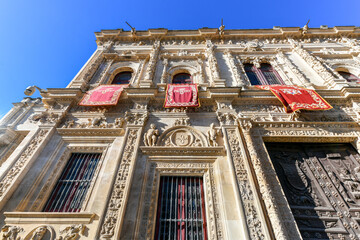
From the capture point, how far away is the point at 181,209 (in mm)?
5328

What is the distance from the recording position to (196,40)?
13594 mm

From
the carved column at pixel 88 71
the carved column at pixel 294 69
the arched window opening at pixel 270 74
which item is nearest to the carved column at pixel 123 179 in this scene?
the carved column at pixel 88 71

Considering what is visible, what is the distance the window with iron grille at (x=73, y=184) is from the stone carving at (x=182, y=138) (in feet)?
8.55

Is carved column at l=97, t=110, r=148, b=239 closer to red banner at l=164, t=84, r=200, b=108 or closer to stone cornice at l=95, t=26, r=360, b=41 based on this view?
red banner at l=164, t=84, r=200, b=108

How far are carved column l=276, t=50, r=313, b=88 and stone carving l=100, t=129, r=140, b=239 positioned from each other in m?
8.78

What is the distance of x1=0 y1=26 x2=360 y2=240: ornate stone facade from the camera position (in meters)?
4.80

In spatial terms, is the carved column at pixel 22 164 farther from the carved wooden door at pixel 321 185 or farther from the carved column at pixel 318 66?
the carved column at pixel 318 66

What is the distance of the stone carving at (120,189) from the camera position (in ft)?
14.9

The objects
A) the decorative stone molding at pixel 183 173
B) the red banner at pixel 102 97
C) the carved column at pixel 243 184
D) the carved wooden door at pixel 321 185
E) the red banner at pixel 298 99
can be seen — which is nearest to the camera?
the carved column at pixel 243 184

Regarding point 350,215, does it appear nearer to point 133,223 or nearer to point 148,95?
point 133,223

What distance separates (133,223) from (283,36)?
50.8 ft

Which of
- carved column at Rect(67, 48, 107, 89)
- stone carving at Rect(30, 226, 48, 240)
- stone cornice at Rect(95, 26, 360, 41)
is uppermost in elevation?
stone cornice at Rect(95, 26, 360, 41)

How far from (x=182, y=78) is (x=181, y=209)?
776 cm

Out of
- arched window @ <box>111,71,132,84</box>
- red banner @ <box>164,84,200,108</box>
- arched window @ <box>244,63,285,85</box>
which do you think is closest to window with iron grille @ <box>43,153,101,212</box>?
red banner @ <box>164,84,200,108</box>
